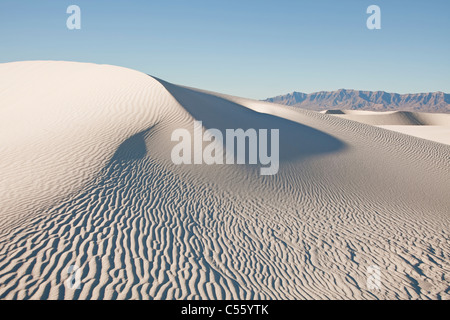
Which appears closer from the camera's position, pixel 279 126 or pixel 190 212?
pixel 190 212

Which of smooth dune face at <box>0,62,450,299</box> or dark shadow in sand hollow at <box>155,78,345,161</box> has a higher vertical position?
dark shadow in sand hollow at <box>155,78,345,161</box>

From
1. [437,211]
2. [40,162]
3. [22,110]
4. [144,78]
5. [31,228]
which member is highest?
[144,78]

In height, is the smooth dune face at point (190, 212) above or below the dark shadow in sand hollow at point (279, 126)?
below

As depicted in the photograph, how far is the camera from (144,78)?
1814 centimetres

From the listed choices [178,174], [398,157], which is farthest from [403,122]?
[178,174]

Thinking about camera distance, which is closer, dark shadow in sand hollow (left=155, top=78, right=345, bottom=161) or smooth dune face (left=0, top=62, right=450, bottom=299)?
smooth dune face (left=0, top=62, right=450, bottom=299)

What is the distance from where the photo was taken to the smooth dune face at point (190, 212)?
5641mm

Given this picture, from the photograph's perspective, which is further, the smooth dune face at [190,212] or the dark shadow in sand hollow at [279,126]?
the dark shadow in sand hollow at [279,126]

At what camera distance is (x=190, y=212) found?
321 inches

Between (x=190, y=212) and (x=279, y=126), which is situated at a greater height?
(x=279, y=126)

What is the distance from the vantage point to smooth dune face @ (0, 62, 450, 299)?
5641 mm

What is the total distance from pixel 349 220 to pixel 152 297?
20.5 ft

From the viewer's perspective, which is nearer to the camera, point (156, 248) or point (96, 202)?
point (156, 248)

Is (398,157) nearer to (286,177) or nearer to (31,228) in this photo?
(286,177)
